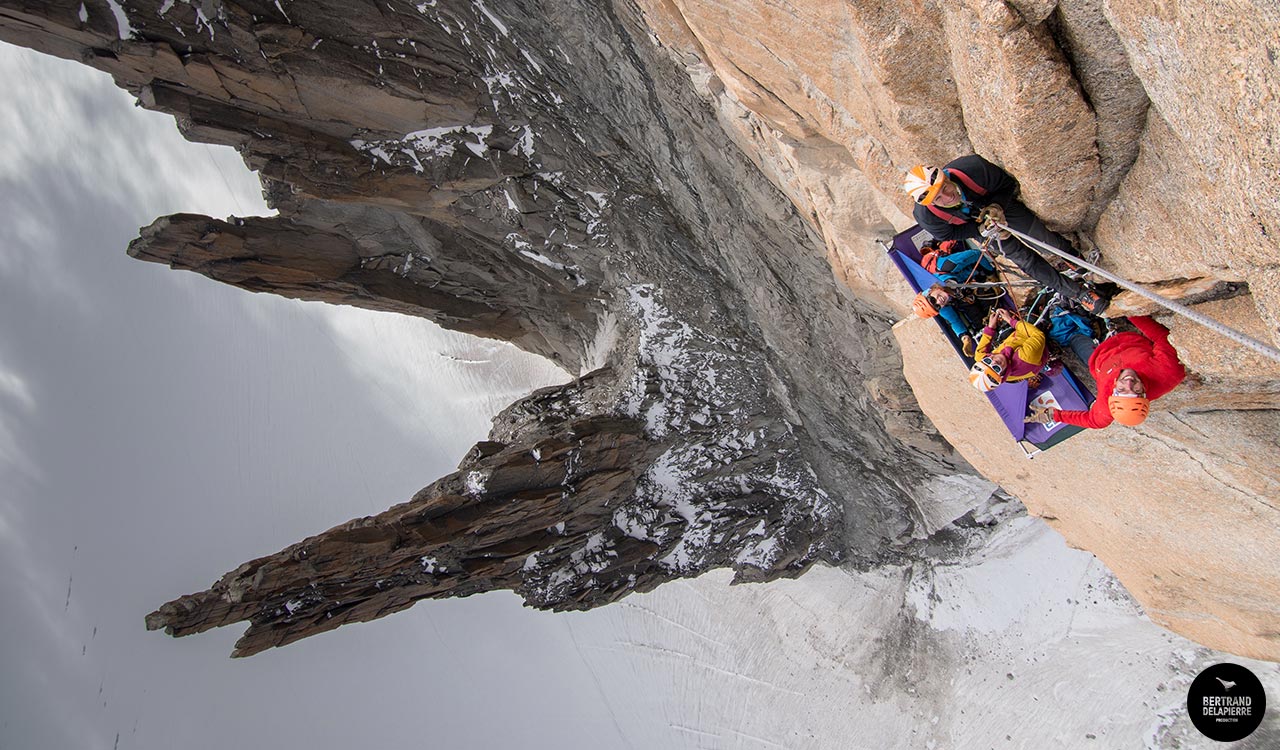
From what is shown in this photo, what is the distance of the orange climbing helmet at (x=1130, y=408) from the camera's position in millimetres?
5262

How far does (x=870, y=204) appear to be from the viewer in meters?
8.33

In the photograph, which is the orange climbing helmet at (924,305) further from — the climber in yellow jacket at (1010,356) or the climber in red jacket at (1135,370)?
the climber in red jacket at (1135,370)

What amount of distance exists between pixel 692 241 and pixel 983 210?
23.9 feet

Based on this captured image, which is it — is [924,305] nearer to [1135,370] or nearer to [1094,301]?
[1094,301]

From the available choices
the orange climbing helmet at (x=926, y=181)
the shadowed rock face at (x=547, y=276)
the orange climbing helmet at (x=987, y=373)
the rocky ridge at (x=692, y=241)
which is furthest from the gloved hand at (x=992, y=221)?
the shadowed rock face at (x=547, y=276)

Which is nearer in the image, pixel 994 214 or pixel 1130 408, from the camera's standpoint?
pixel 1130 408

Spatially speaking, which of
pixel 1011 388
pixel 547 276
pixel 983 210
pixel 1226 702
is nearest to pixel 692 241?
pixel 547 276

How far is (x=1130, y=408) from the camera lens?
17.3 ft

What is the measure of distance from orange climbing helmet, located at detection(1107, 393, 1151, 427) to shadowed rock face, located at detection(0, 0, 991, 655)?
18.2ft

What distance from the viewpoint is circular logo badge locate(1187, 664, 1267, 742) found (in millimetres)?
10383

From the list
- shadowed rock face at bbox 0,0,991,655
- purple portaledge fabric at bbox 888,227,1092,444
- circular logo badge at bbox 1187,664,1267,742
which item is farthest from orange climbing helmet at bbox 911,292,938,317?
circular logo badge at bbox 1187,664,1267,742

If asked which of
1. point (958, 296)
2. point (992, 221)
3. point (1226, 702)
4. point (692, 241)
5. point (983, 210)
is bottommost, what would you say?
point (1226, 702)

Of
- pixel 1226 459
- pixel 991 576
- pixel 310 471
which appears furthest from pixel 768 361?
pixel 310 471

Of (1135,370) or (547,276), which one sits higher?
(547,276)
